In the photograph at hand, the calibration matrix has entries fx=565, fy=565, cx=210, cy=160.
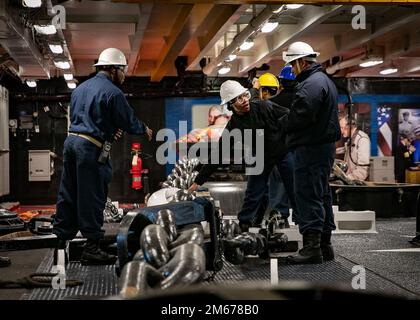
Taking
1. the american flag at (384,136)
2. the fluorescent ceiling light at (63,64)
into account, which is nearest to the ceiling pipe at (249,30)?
the fluorescent ceiling light at (63,64)

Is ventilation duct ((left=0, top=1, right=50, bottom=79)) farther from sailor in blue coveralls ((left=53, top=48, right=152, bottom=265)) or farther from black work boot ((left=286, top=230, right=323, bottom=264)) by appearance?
black work boot ((left=286, top=230, right=323, bottom=264))

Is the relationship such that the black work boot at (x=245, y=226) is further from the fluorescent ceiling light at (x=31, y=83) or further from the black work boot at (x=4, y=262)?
the fluorescent ceiling light at (x=31, y=83)

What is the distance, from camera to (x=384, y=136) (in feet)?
45.9

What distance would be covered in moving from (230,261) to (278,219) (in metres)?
1.36

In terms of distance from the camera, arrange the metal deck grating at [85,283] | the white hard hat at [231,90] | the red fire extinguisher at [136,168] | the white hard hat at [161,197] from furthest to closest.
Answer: the red fire extinguisher at [136,168] < the white hard hat at [231,90] < the white hard hat at [161,197] < the metal deck grating at [85,283]

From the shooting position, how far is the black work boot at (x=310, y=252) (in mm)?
4090

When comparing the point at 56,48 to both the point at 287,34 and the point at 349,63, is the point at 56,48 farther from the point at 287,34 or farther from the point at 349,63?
the point at 349,63

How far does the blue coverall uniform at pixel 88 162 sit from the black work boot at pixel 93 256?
6cm

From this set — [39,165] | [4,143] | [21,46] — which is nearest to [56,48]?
[21,46]

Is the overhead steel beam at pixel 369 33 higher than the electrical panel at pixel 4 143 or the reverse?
higher

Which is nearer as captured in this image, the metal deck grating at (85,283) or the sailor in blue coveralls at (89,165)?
the metal deck grating at (85,283)

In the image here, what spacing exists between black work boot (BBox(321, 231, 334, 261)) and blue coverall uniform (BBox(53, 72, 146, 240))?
1.68 metres

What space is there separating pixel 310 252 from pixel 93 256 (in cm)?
161
